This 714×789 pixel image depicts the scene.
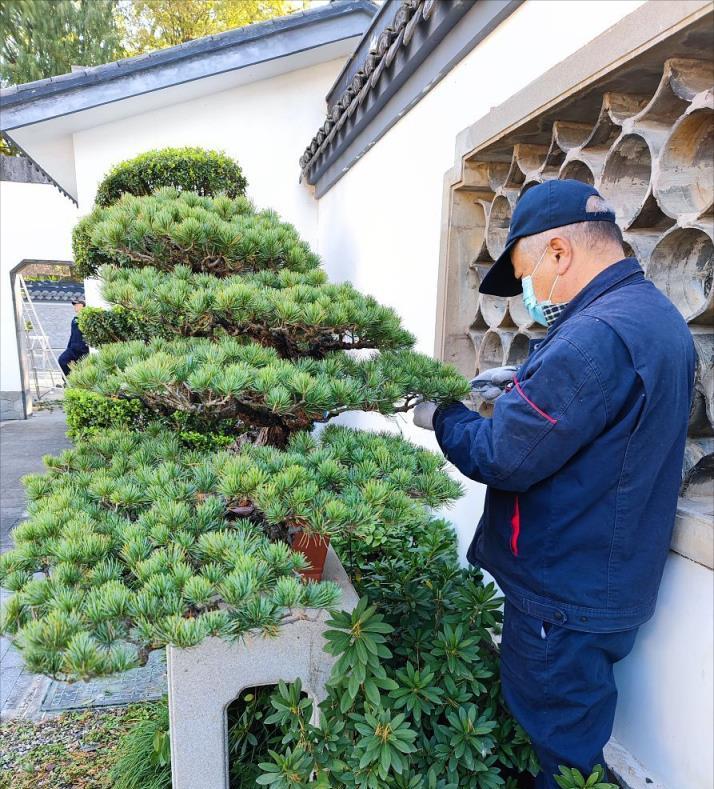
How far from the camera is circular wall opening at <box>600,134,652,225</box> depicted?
1838mm

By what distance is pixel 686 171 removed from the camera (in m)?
1.62

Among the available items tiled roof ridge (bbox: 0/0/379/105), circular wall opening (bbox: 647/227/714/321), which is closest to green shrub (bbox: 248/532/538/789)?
circular wall opening (bbox: 647/227/714/321)

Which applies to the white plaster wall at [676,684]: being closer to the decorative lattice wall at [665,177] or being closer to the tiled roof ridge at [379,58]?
the decorative lattice wall at [665,177]

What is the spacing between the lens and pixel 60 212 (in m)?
9.66

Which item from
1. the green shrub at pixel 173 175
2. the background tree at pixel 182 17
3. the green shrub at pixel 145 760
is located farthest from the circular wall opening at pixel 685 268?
the background tree at pixel 182 17

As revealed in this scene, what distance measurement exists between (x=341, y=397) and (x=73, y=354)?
8821 millimetres

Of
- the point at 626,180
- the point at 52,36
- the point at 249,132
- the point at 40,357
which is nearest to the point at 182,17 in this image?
the point at 52,36

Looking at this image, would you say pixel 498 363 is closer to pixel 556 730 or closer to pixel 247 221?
pixel 247 221

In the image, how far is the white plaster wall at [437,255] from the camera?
150 cm

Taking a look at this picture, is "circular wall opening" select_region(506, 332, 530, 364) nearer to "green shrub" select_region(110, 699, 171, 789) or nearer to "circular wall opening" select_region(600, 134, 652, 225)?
"circular wall opening" select_region(600, 134, 652, 225)

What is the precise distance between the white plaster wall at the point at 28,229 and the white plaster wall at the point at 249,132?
385 cm

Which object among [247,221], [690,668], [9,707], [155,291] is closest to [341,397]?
[155,291]

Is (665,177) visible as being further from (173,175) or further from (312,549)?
A: (173,175)

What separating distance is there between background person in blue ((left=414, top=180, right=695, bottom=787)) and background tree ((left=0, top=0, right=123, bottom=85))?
17.4 m
